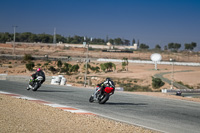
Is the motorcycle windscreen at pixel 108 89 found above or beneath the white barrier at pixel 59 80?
above

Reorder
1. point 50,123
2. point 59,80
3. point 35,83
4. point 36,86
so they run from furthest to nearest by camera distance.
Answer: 1. point 59,80
2. point 35,83
3. point 36,86
4. point 50,123

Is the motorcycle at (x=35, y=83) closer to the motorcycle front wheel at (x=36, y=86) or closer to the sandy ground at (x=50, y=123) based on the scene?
the motorcycle front wheel at (x=36, y=86)

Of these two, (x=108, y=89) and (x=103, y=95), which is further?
(x=103, y=95)

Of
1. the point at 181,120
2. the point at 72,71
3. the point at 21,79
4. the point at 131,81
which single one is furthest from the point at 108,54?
the point at 181,120

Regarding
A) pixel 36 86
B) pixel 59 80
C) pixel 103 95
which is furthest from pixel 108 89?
pixel 59 80

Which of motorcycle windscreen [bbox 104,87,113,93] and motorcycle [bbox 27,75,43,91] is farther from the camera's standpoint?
motorcycle [bbox 27,75,43,91]

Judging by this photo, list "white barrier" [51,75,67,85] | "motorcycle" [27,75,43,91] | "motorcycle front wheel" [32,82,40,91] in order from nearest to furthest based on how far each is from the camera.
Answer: "motorcycle" [27,75,43,91]
"motorcycle front wheel" [32,82,40,91]
"white barrier" [51,75,67,85]

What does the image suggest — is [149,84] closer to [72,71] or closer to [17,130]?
[72,71]

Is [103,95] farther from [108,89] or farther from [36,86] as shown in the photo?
[36,86]

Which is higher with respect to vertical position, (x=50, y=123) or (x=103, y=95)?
(x=103, y=95)

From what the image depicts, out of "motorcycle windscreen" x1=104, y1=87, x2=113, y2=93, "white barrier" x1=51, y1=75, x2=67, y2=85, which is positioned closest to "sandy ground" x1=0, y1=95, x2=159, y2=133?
"motorcycle windscreen" x1=104, y1=87, x2=113, y2=93

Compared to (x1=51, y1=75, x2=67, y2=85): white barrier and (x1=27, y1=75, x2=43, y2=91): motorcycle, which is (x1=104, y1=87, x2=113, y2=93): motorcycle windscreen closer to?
(x1=27, y1=75, x2=43, y2=91): motorcycle

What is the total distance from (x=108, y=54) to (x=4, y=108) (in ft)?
409

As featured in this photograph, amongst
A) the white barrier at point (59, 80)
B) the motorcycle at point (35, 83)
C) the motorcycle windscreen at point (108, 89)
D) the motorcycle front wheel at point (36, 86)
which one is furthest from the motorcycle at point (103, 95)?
the white barrier at point (59, 80)
